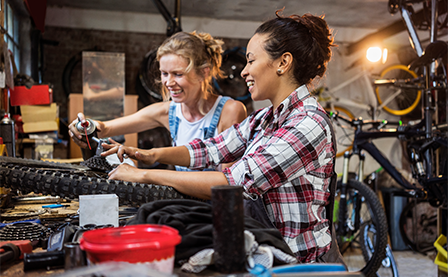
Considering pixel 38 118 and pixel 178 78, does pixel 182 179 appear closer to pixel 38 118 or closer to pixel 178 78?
pixel 178 78

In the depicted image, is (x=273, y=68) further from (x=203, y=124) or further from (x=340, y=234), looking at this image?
(x=340, y=234)

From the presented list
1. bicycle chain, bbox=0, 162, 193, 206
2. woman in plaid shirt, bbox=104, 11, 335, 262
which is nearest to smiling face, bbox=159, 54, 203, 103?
woman in plaid shirt, bbox=104, 11, 335, 262

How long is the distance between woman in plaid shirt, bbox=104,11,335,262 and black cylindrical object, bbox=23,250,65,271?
486 millimetres

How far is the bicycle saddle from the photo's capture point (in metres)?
2.57

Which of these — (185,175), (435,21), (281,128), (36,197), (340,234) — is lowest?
(340,234)

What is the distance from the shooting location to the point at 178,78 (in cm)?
198

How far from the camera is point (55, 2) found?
5469 millimetres

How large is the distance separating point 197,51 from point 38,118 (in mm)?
2237

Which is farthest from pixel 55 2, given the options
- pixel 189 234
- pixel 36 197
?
pixel 189 234

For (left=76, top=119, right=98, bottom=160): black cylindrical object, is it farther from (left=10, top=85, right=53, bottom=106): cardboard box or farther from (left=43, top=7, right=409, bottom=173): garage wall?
(left=43, top=7, right=409, bottom=173): garage wall

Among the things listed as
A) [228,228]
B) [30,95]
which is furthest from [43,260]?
[30,95]

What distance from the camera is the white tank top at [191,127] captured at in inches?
80.5

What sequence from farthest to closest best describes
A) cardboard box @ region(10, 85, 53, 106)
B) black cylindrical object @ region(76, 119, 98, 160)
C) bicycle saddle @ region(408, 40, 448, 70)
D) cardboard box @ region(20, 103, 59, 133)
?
cardboard box @ region(20, 103, 59, 133)
cardboard box @ region(10, 85, 53, 106)
bicycle saddle @ region(408, 40, 448, 70)
black cylindrical object @ region(76, 119, 98, 160)

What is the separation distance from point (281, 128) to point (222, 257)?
0.57 meters
